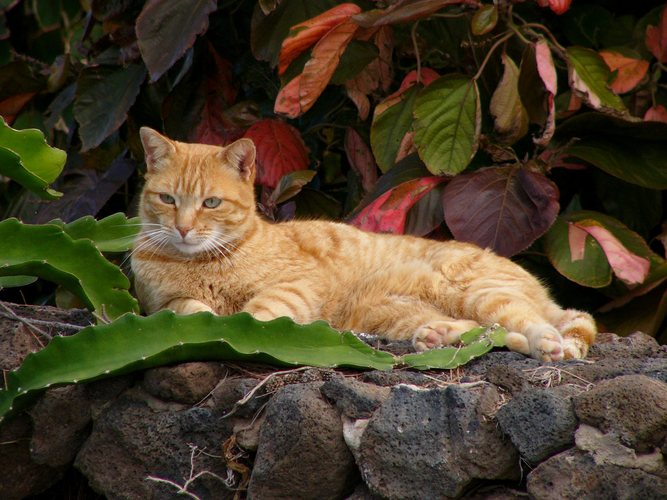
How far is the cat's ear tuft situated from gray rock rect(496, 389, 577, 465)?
1687 mm

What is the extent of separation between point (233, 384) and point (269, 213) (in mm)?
1632

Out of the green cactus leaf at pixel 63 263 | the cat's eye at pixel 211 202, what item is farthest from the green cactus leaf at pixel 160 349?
the cat's eye at pixel 211 202

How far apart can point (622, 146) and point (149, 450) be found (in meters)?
2.43

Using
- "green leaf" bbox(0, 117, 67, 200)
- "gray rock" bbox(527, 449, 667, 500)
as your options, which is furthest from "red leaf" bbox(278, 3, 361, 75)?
"gray rock" bbox(527, 449, 667, 500)

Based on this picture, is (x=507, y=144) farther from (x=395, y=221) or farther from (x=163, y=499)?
(x=163, y=499)

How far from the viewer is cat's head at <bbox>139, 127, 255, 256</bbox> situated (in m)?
3.38

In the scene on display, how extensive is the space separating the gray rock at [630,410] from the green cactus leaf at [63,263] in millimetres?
1500

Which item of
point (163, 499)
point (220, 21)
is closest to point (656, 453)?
point (163, 499)

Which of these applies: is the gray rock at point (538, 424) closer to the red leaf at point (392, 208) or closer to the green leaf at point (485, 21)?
the red leaf at point (392, 208)

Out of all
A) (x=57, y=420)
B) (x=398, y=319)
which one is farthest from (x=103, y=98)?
(x=57, y=420)

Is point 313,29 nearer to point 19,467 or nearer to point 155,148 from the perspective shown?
point 155,148

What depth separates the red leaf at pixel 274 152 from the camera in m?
4.06

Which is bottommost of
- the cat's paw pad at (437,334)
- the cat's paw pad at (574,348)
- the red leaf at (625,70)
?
the cat's paw pad at (437,334)

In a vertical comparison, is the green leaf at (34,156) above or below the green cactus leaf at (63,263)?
above
